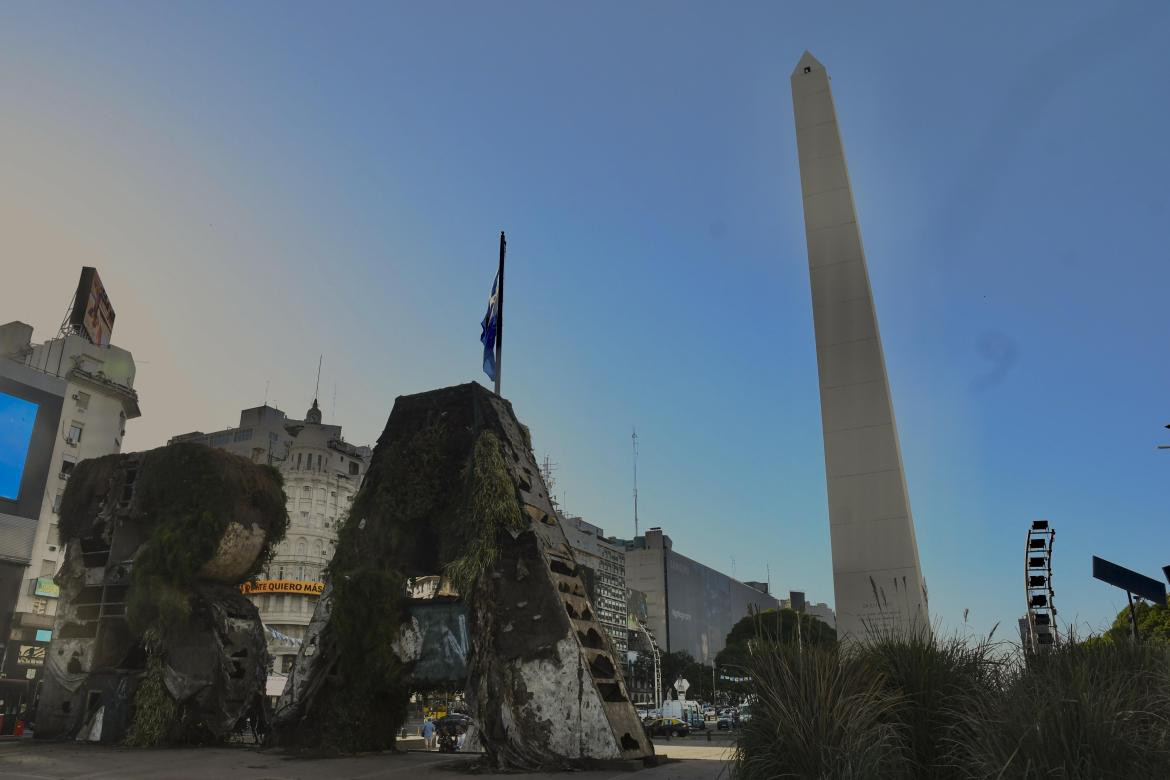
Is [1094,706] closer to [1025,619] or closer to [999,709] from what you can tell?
[999,709]

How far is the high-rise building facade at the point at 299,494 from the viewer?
2507 inches

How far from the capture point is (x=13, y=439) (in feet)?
104

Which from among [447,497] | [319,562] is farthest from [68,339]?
[447,497]

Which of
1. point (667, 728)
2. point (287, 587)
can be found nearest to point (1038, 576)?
point (667, 728)

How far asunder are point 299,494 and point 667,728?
4085cm

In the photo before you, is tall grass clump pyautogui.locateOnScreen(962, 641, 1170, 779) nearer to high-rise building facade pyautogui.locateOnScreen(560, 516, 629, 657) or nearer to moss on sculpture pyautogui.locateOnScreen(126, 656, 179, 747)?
moss on sculpture pyautogui.locateOnScreen(126, 656, 179, 747)

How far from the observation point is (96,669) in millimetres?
19047

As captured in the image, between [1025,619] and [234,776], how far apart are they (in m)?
14.2

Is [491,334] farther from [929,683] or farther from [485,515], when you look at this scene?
[929,683]

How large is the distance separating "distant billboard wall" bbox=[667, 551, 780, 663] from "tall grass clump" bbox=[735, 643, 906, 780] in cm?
12570

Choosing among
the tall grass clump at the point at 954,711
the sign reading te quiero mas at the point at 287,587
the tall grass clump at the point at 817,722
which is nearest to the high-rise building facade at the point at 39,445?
the sign reading te quiero mas at the point at 287,587

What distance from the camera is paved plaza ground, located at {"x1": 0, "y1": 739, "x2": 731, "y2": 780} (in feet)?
37.7

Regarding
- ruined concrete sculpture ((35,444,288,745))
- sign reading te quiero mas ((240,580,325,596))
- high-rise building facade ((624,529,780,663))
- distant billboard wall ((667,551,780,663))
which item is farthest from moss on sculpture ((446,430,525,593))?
distant billboard wall ((667,551,780,663))

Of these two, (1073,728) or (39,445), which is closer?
(1073,728)
